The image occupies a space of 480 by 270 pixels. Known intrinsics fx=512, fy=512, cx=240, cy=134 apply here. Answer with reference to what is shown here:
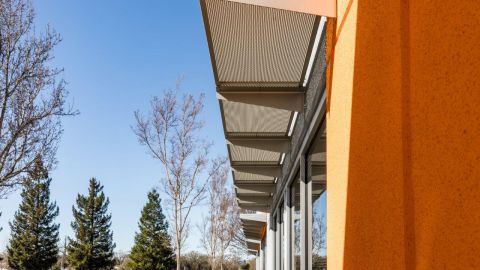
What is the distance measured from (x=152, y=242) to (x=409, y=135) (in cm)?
5214

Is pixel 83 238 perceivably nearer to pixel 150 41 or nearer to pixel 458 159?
pixel 150 41

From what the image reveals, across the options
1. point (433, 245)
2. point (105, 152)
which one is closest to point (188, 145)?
point (105, 152)

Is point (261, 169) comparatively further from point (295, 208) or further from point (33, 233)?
point (33, 233)

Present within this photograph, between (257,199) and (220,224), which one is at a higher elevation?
(257,199)

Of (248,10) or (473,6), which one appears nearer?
(473,6)

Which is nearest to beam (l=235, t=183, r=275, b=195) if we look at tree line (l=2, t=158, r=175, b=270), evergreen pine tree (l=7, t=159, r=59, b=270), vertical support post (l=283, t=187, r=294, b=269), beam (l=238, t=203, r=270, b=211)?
beam (l=238, t=203, r=270, b=211)

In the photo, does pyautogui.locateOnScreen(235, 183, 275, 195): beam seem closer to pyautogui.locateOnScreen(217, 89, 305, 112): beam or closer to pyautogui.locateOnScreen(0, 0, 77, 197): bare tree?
pyautogui.locateOnScreen(0, 0, 77, 197): bare tree

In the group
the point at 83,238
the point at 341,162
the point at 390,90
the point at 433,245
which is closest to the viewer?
the point at 433,245

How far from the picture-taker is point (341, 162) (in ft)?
10.0

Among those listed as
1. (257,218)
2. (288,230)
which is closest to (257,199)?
(257,218)

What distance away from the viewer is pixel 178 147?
23594mm

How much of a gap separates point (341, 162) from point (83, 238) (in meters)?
53.7

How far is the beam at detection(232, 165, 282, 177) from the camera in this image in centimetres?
1177

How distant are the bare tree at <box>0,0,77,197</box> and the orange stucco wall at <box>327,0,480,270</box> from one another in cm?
1497
